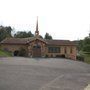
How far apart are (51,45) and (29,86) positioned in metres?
42.1

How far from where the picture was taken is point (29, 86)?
1617 centimetres

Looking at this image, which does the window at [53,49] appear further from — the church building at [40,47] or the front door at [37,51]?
the front door at [37,51]

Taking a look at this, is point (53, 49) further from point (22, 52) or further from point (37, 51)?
point (22, 52)

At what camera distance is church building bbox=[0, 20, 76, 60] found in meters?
57.0

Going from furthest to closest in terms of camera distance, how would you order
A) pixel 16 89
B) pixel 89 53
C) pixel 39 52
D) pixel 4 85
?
pixel 89 53, pixel 39 52, pixel 4 85, pixel 16 89

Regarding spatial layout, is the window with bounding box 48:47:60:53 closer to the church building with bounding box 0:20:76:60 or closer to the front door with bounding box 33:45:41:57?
the church building with bounding box 0:20:76:60

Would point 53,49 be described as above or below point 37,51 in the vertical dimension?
above

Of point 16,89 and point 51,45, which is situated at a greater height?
point 51,45

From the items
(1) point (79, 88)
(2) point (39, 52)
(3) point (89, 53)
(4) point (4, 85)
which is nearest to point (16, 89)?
(4) point (4, 85)

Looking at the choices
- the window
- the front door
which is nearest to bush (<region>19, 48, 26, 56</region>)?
the front door

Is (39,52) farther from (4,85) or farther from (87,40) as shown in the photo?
(4,85)

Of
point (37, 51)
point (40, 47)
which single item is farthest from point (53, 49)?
point (37, 51)

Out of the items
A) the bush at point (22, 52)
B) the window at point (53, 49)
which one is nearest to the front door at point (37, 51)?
the bush at point (22, 52)

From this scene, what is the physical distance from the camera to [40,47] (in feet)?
188
